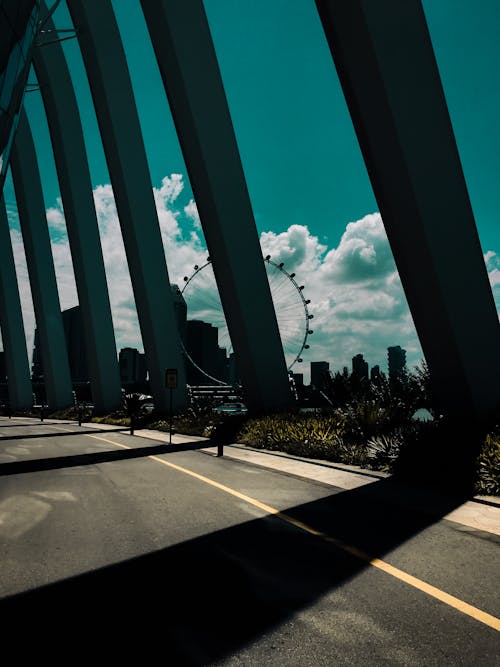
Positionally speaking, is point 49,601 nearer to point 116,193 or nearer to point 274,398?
point 274,398

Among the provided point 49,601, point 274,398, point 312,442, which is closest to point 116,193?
point 274,398

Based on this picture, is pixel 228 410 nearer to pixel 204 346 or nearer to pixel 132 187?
pixel 132 187

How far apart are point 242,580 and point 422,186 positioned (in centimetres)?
978

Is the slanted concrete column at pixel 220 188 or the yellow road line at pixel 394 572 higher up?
the slanted concrete column at pixel 220 188

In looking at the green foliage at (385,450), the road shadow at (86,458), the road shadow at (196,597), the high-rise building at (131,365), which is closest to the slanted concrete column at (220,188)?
the road shadow at (86,458)

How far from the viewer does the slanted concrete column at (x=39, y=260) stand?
38281mm

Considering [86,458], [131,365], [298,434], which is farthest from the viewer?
[131,365]

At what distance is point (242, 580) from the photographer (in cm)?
379

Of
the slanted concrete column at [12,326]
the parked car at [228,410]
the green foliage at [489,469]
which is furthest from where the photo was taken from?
the slanted concrete column at [12,326]

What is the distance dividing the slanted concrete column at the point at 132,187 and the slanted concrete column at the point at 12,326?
2651 centimetres

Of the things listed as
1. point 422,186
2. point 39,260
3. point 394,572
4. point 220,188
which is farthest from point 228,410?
point 39,260

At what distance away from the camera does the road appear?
2697 mm

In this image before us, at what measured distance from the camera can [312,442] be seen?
12.3m

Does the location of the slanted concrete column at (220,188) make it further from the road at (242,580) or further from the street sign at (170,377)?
the road at (242,580)
